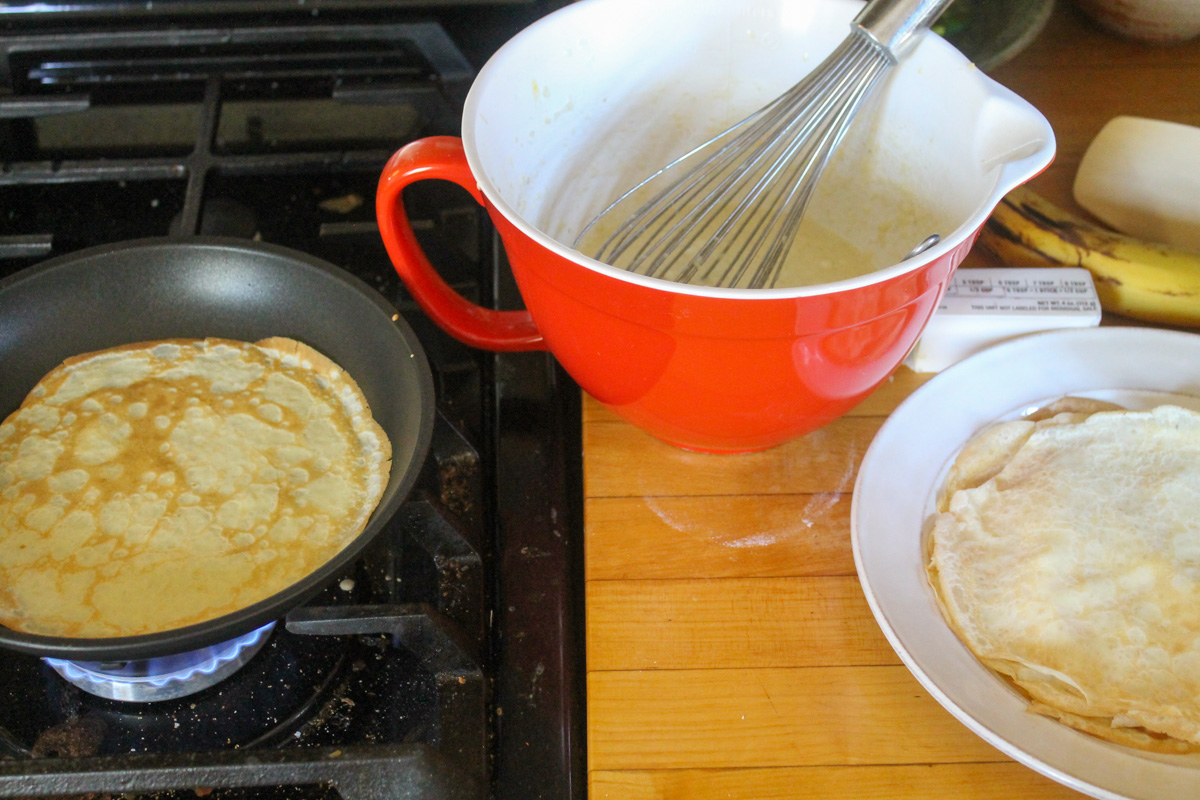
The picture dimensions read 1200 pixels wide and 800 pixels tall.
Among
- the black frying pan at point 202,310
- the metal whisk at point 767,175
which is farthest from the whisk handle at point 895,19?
the black frying pan at point 202,310

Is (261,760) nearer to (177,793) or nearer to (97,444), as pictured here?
(177,793)

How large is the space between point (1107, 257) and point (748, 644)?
1.32 ft

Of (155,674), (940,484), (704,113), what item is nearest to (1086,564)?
(940,484)

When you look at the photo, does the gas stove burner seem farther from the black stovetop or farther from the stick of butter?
the stick of butter

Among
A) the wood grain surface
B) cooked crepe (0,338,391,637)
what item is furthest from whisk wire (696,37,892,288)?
cooked crepe (0,338,391,637)

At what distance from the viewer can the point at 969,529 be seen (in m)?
0.51

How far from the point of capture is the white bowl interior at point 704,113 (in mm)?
524

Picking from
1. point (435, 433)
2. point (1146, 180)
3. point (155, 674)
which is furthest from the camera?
point (1146, 180)

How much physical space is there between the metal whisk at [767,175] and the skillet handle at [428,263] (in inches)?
3.1

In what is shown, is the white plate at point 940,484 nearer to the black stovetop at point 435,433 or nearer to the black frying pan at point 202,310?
the black stovetop at point 435,433

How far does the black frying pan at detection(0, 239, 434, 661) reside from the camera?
1.90 ft

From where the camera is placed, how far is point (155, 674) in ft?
1.60

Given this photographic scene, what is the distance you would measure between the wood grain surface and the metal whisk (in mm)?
118

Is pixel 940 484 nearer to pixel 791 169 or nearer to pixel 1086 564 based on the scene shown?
pixel 1086 564
